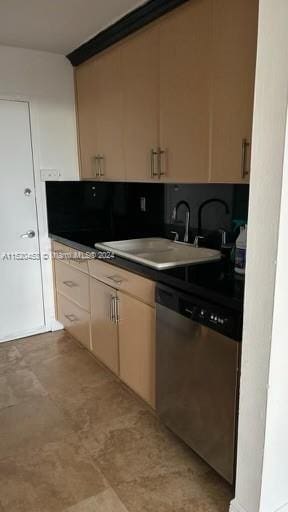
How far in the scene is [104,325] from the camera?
251 cm

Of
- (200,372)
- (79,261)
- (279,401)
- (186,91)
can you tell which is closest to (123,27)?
(186,91)

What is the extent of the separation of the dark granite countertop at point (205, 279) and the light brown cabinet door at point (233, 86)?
17.2 inches

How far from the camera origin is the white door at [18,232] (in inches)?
115

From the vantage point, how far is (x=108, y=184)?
3314 millimetres

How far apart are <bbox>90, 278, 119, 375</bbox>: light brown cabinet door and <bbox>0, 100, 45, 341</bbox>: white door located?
0.81 m

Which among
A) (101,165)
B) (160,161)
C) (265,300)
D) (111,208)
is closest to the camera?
(265,300)

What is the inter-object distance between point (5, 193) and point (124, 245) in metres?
1.08

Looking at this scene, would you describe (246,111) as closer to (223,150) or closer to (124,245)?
(223,150)

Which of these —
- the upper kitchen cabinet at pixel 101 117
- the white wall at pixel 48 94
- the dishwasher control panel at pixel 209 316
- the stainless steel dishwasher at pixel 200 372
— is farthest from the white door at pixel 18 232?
the dishwasher control panel at pixel 209 316

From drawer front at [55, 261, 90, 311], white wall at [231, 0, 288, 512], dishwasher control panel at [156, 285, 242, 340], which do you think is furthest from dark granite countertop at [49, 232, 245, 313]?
drawer front at [55, 261, 90, 311]

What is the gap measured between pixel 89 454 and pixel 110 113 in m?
2.10

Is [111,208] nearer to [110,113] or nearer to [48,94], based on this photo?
[110,113]

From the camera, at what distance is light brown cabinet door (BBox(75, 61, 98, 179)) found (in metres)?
2.84

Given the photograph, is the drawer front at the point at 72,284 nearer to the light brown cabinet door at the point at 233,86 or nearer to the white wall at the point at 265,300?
the light brown cabinet door at the point at 233,86
